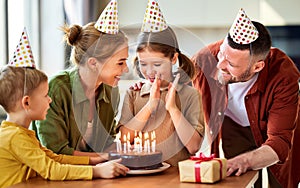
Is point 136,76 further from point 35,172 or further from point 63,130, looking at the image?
point 35,172

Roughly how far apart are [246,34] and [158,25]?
0.42 meters

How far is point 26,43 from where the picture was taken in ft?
6.91

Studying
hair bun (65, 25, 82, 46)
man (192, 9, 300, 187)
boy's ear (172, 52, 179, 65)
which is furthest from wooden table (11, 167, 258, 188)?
hair bun (65, 25, 82, 46)

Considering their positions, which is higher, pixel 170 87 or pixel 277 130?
pixel 170 87

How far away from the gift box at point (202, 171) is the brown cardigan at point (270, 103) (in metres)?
0.56

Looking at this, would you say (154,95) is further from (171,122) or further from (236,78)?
(236,78)

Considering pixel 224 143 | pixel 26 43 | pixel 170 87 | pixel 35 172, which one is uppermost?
pixel 26 43

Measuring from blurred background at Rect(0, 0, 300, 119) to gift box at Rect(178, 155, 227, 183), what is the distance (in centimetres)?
267

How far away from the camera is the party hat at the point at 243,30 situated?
244cm

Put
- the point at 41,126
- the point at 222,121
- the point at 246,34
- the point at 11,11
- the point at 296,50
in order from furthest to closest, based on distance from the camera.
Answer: the point at 296,50
the point at 11,11
the point at 222,121
the point at 246,34
the point at 41,126

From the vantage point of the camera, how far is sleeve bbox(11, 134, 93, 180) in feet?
6.55

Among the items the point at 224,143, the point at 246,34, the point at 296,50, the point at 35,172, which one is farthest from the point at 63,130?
the point at 296,50

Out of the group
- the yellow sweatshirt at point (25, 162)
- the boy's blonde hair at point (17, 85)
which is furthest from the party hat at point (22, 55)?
the yellow sweatshirt at point (25, 162)

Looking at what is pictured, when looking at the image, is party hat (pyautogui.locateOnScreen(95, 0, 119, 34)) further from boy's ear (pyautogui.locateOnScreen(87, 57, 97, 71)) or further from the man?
the man
